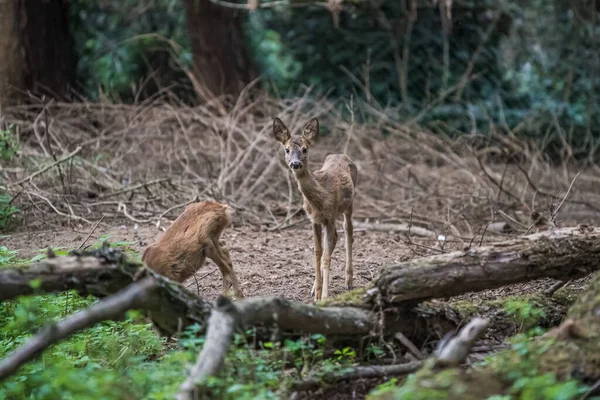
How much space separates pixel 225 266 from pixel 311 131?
141 centimetres

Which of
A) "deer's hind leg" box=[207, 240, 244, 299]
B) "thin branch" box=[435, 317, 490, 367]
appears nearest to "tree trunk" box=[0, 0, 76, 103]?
"deer's hind leg" box=[207, 240, 244, 299]

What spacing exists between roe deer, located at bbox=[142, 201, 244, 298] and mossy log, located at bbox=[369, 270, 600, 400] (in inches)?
114

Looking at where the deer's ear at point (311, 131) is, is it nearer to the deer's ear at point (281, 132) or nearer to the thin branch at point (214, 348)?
the deer's ear at point (281, 132)

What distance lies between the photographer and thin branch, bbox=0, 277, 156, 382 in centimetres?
381

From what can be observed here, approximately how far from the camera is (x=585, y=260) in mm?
5309

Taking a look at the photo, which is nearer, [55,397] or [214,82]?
[55,397]

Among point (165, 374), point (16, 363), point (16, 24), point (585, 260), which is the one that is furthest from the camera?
point (16, 24)

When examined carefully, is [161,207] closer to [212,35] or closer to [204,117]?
[204,117]

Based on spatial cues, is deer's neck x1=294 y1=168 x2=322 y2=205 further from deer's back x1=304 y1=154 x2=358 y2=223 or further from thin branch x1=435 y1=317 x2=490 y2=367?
thin branch x1=435 y1=317 x2=490 y2=367

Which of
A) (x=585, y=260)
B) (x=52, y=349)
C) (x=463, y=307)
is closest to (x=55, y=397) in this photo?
(x=52, y=349)

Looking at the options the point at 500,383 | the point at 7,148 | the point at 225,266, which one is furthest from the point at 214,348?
the point at 7,148

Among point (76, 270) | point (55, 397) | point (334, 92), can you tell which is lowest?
point (334, 92)

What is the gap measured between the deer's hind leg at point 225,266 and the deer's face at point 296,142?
35.7 inches

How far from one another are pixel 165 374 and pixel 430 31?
14.8 m
